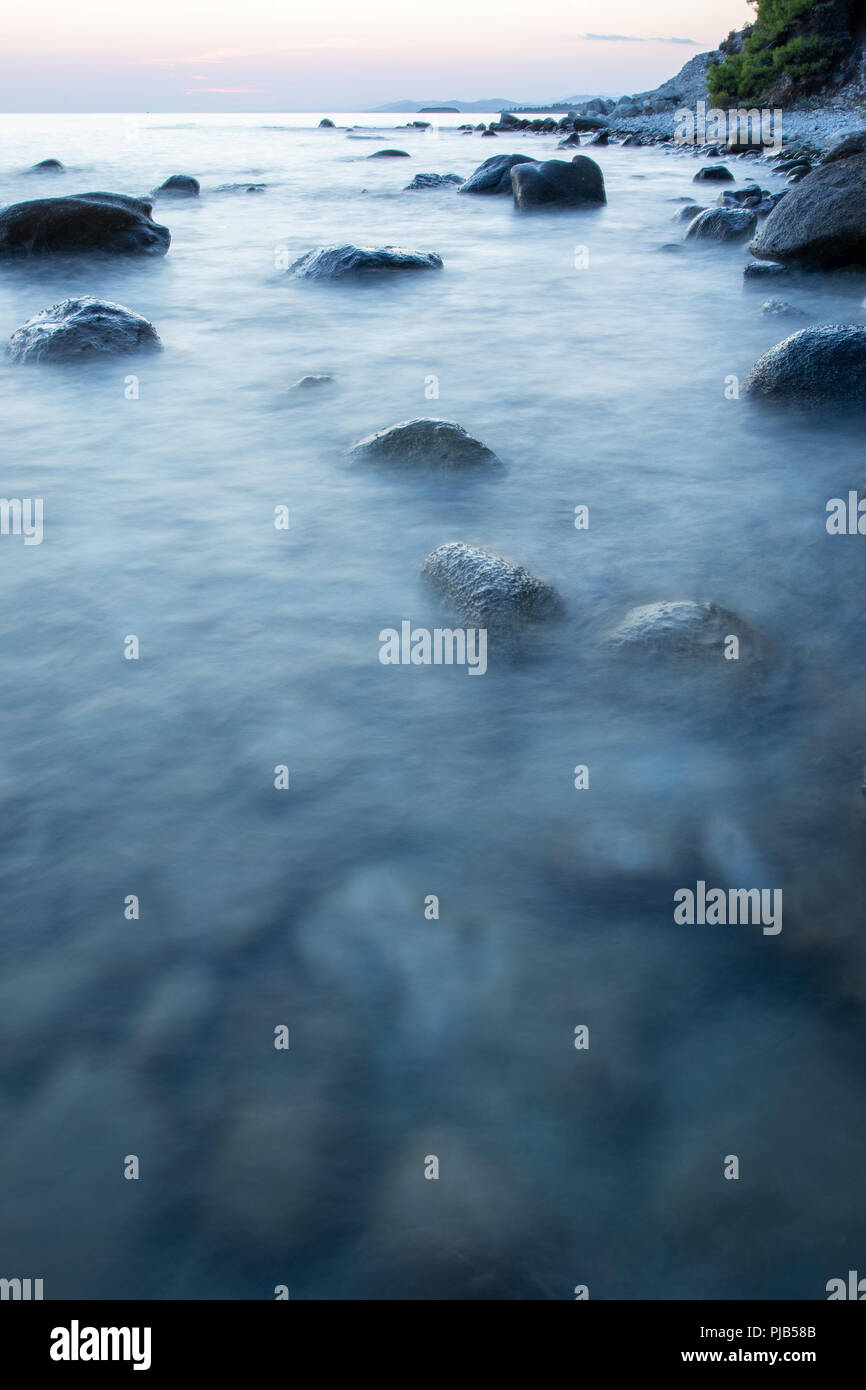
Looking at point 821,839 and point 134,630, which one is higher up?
point 134,630

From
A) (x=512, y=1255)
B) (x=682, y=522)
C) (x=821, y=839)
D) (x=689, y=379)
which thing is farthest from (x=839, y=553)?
(x=512, y=1255)

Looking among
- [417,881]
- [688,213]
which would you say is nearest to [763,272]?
[688,213]

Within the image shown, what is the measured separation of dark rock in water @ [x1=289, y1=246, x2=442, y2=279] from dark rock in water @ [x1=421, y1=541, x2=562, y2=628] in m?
7.82

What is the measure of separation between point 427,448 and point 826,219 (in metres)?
6.65

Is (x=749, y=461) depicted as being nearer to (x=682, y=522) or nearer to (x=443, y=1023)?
(x=682, y=522)

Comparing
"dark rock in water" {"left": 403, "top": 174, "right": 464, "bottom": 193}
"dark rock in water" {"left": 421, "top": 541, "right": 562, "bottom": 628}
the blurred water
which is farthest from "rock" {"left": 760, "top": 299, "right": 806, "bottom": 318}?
"dark rock in water" {"left": 403, "top": 174, "right": 464, "bottom": 193}

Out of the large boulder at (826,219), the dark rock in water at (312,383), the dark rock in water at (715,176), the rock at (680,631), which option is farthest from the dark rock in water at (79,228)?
the dark rock in water at (715,176)

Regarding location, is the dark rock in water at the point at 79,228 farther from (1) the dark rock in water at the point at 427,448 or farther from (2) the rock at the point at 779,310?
(1) the dark rock in water at the point at 427,448

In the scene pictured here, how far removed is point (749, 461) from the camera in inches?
222

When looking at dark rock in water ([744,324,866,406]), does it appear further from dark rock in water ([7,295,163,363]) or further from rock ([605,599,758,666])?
dark rock in water ([7,295,163,363])

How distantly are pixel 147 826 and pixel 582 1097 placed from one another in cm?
151

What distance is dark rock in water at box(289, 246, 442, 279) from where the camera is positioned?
10852 mm

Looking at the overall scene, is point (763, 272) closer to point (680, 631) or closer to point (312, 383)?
point (312, 383)

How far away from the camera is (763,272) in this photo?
10.2 meters
